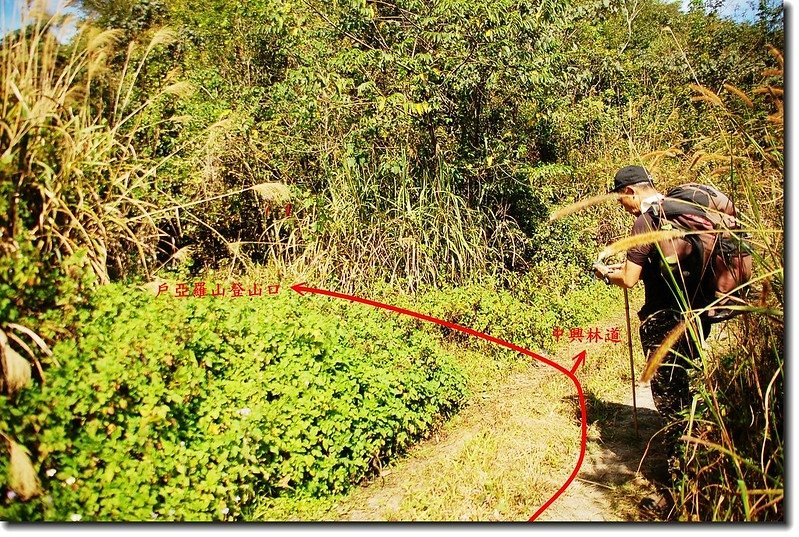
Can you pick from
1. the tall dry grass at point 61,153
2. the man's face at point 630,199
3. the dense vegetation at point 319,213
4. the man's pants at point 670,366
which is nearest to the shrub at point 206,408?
the dense vegetation at point 319,213

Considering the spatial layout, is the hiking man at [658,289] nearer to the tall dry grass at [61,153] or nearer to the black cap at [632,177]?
the black cap at [632,177]

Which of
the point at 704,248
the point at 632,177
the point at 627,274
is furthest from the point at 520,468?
the point at 632,177

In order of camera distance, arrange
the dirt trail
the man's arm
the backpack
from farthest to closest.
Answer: the man's arm
the dirt trail
the backpack

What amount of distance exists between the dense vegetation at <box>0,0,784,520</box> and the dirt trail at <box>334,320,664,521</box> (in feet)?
0.76

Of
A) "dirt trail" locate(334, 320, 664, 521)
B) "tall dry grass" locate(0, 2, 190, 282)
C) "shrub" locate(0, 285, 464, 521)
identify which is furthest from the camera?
"dirt trail" locate(334, 320, 664, 521)

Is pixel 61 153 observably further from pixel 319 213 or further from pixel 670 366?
pixel 670 366

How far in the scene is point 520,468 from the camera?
3.54m

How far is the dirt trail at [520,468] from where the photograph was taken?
313 cm

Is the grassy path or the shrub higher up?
the shrub

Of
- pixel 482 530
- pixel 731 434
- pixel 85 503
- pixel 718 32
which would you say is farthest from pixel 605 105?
pixel 85 503

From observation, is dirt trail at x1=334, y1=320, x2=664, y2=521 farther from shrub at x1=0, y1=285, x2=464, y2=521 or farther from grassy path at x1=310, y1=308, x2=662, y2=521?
shrub at x1=0, y1=285, x2=464, y2=521

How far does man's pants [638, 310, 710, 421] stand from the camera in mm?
3188

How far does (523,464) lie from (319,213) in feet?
11.9

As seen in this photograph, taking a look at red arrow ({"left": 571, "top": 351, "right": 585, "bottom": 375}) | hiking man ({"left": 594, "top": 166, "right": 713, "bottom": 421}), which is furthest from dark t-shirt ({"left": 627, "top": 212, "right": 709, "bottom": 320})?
red arrow ({"left": 571, "top": 351, "right": 585, "bottom": 375})
